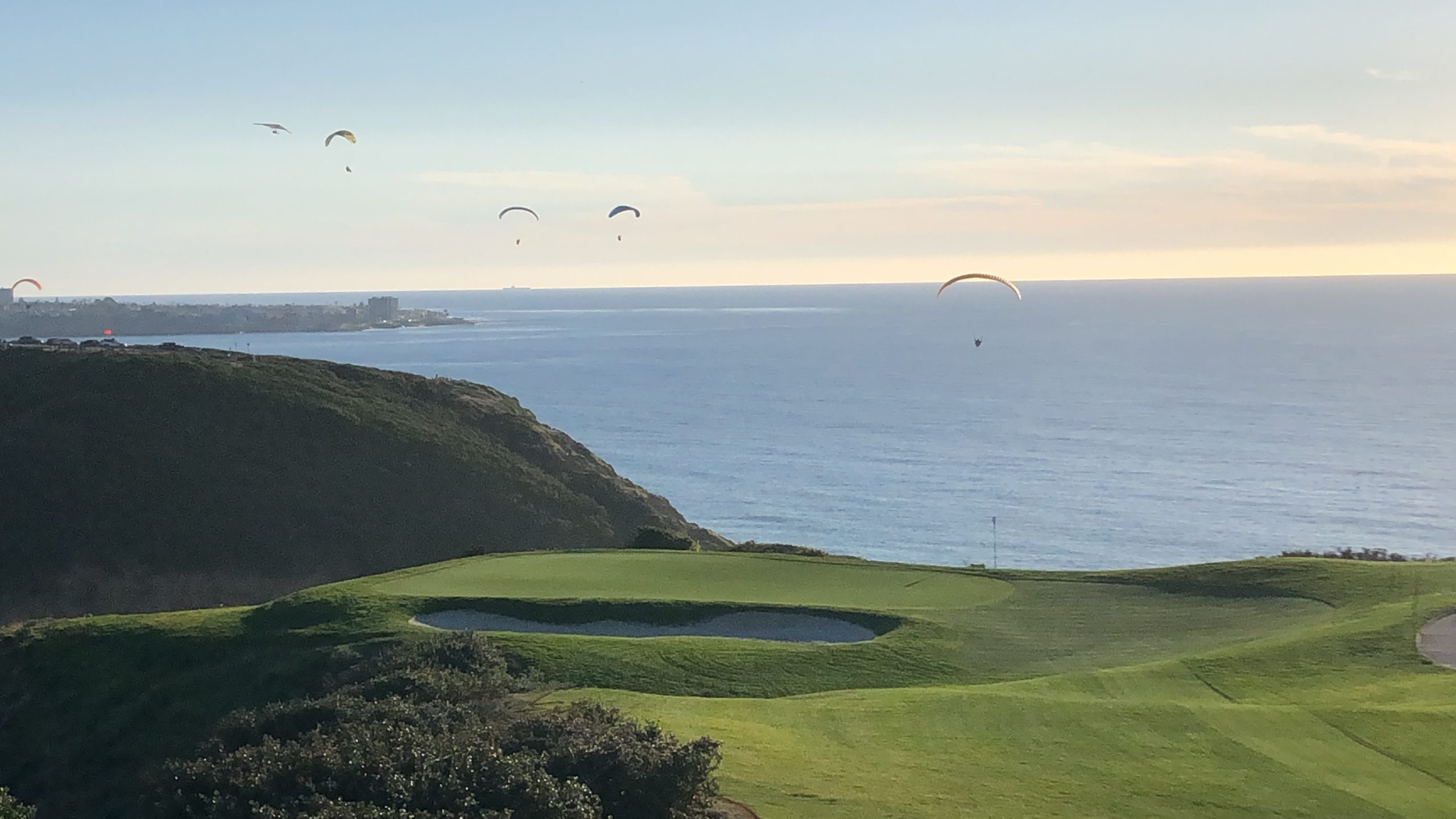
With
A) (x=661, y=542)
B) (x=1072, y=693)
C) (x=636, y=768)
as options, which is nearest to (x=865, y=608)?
(x=1072, y=693)

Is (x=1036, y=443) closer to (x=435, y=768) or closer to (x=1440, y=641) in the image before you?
(x=1440, y=641)

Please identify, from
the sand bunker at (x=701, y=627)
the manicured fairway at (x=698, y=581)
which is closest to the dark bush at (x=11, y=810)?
the sand bunker at (x=701, y=627)

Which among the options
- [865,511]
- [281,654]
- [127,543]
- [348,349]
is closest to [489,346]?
[348,349]

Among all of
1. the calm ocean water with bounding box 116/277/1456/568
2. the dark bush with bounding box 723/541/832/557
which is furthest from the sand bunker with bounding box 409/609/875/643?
the calm ocean water with bounding box 116/277/1456/568

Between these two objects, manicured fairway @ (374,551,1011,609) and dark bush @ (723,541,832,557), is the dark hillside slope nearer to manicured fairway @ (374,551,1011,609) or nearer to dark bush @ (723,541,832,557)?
dark bush @ (723,541,832,557)

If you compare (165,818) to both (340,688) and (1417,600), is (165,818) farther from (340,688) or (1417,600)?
(1417,600)
